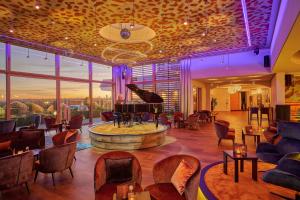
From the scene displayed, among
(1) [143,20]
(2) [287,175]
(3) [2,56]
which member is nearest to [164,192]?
(2) [287,175]

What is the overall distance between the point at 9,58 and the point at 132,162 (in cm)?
870

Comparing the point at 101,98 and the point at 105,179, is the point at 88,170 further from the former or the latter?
the point at 101,98

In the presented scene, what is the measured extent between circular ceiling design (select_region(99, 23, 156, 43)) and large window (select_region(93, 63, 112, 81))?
19.4 ft

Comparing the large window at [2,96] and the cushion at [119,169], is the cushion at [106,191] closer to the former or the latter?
the cushion at [119,169]

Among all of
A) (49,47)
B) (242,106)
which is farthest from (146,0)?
(242,106)

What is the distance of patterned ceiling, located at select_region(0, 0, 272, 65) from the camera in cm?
522

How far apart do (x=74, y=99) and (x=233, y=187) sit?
34.7 feet

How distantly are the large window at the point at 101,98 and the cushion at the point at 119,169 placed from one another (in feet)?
34.9

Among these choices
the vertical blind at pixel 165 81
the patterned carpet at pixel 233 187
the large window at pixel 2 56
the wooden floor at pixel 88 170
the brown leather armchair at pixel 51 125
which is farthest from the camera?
the vertical blind at pixel 165 81

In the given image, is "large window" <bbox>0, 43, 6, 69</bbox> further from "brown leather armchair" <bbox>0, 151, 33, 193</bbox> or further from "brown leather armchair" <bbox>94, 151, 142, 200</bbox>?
"brown leather armchair" <bbox>94, 151, 142, 200</bbox>

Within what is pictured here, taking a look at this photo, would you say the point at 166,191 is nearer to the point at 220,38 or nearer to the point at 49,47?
the point at 220,38

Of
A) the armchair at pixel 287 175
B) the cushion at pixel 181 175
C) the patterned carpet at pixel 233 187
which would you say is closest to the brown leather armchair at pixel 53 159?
the cushion at pixel 181 175

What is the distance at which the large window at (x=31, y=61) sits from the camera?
29.6 feet

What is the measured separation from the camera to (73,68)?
38.4 feet
